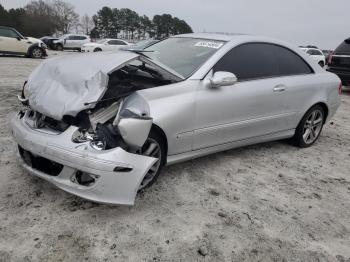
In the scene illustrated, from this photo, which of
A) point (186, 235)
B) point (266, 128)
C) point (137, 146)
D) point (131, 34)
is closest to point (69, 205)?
point (137, 146)

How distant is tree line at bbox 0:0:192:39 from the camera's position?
4819cm

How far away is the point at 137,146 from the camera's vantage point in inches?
109

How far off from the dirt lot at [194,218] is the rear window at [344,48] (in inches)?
298

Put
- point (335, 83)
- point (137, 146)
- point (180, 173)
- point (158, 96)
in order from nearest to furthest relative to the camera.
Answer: point (137, 146) < point (158, 96) < point (180, 173) < point (335, 83)

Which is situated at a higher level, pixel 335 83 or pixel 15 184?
pixel 335 83

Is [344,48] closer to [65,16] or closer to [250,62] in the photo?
[250,62]

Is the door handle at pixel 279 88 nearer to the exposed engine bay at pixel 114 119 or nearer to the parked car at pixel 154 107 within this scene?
the parked car at pixel 154 107

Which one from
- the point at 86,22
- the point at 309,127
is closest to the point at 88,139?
the point at 309,127

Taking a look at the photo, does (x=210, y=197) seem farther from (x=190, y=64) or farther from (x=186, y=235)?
(x=190, y=64)

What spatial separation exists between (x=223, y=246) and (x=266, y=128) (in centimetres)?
202

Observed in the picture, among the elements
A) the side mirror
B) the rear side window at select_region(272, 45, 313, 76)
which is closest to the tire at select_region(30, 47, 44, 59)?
the rear side window at select_region(272, 45, 313, 76)

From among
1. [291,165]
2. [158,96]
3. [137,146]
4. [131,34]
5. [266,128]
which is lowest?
[131,34]

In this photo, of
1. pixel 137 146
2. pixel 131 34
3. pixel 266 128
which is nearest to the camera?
pixel 137 146

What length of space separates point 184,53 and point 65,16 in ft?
191
